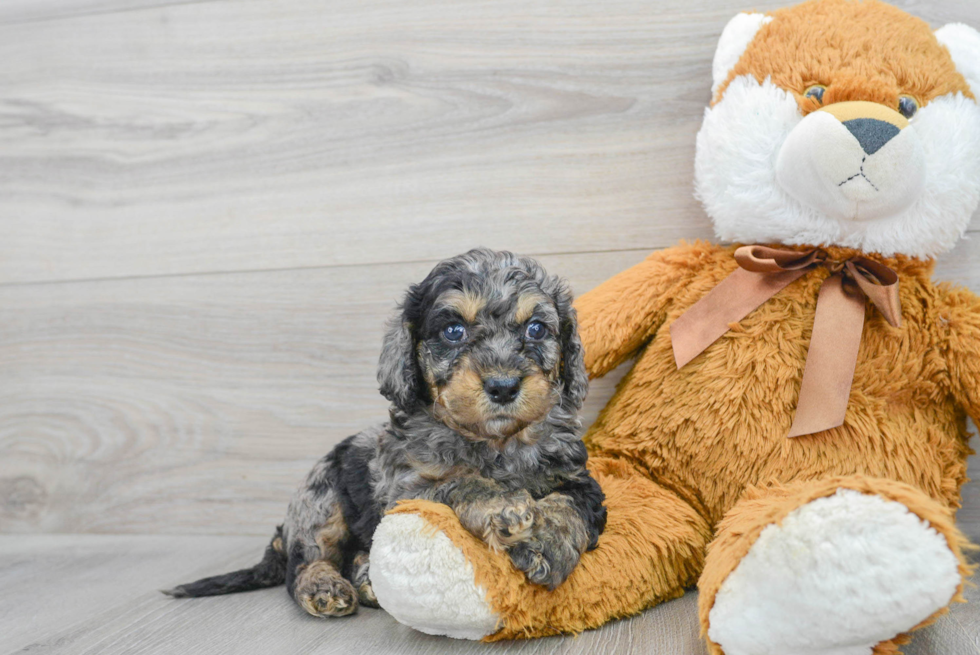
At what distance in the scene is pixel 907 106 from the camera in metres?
1.59

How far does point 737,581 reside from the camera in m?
1.17

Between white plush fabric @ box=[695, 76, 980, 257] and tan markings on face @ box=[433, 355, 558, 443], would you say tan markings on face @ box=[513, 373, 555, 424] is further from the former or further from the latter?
white plush fabric @ box=[695, 76, 980, 257]

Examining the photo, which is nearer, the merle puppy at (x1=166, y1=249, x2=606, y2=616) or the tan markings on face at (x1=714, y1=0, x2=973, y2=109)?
the merle puppy at (x1=166, y1=249, x2=606, y2=616)

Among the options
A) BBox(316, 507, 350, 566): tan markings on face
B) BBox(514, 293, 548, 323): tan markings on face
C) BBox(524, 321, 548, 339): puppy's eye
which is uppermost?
BBox(514, 293, 548, 323): tan markings on face

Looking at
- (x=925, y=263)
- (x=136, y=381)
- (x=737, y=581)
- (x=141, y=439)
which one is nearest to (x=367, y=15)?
(x=136, y=381)

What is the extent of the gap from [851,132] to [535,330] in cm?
73

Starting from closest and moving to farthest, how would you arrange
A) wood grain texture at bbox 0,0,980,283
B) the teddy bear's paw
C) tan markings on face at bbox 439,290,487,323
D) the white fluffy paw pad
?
the teddy bear's paw
the white fluffy paw pad
tan markings on face at bbox 439,290,487,323
wood grain texture at bbox 0,0,980,283

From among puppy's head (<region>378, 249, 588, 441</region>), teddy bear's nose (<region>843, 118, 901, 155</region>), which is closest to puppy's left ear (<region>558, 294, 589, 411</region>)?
puppy's head (<region>378, 249, 588, 441</region>)

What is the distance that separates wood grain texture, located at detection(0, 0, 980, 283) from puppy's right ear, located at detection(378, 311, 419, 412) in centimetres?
70

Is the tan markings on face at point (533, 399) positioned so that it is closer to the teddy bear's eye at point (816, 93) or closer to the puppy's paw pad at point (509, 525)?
the puppy's paw pad at point (509, 525)

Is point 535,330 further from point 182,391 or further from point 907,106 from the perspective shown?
point 182,391

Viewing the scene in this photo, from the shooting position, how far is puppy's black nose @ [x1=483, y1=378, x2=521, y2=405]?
132cm

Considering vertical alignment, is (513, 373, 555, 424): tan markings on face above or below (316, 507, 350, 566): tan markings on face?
above

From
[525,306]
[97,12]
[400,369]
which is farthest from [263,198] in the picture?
[525,306]
